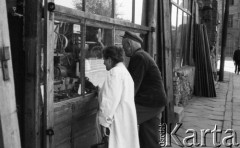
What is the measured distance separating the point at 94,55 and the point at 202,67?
6.73m

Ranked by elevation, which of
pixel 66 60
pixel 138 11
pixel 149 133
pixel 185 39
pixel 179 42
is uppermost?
pixel 138 11

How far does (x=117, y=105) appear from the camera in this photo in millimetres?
2922

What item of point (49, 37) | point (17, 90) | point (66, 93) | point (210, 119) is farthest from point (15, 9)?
point (210, 119)

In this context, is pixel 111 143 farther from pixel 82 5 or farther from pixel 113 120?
pixel 82 5

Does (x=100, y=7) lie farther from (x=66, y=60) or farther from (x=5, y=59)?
(x=5, y=59)

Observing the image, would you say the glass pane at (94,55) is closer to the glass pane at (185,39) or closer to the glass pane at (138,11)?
the glass pane at (138,11)

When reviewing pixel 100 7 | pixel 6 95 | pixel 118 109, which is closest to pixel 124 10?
pixel 100 7

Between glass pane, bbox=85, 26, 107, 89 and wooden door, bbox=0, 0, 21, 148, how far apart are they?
5.44 feet

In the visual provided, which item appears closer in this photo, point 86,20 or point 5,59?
point 5,59

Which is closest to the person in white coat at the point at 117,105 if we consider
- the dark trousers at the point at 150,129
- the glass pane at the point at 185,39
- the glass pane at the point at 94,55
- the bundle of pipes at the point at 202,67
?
the dark trousers at the point at 150,129

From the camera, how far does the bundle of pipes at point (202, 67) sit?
9945 mm

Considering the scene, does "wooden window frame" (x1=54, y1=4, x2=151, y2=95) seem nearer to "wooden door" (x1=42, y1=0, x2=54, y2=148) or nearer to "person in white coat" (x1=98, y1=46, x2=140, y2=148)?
"wooden door" (x1=42, y1=0, x2=54, y2=148)

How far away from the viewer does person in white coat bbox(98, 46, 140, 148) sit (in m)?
2.89

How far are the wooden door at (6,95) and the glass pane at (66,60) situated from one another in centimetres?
100
